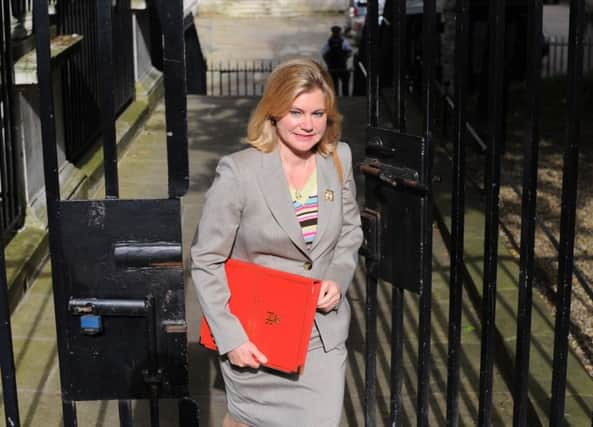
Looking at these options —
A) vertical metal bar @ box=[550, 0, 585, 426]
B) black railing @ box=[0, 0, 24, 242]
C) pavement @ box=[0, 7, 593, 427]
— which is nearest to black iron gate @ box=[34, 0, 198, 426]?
vertical metal bar @ box=[550, 0, 585, 426]

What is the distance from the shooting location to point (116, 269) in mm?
3525

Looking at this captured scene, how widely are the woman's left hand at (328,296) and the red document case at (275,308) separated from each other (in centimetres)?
9

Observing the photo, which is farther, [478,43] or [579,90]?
[478,43]

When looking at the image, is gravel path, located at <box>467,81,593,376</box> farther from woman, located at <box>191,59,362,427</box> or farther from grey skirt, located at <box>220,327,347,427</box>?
grey skirt, located at <box>220,327,347,427</box>

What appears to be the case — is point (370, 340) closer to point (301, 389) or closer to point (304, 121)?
point (301, 389)

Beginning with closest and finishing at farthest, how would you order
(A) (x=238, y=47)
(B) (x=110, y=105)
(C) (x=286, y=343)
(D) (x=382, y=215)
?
(B) (x=110, y=105)
(C) (x=286, y=343)
(D) (x=382, y=215)
(A) (x=238, y=47)

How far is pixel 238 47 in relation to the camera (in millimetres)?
32688

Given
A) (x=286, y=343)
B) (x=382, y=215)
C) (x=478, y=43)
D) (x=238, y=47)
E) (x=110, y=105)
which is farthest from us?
(x=238, y=47)

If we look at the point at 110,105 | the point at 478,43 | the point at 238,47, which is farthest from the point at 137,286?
the point at 238,47

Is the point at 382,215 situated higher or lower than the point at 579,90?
lower

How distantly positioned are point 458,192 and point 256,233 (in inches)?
29.5

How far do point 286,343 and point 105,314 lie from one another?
79 cm

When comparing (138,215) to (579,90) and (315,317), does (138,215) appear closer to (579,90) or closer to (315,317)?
(315,317)

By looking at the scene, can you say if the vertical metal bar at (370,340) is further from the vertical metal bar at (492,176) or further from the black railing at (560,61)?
the black railing at (560,61)
